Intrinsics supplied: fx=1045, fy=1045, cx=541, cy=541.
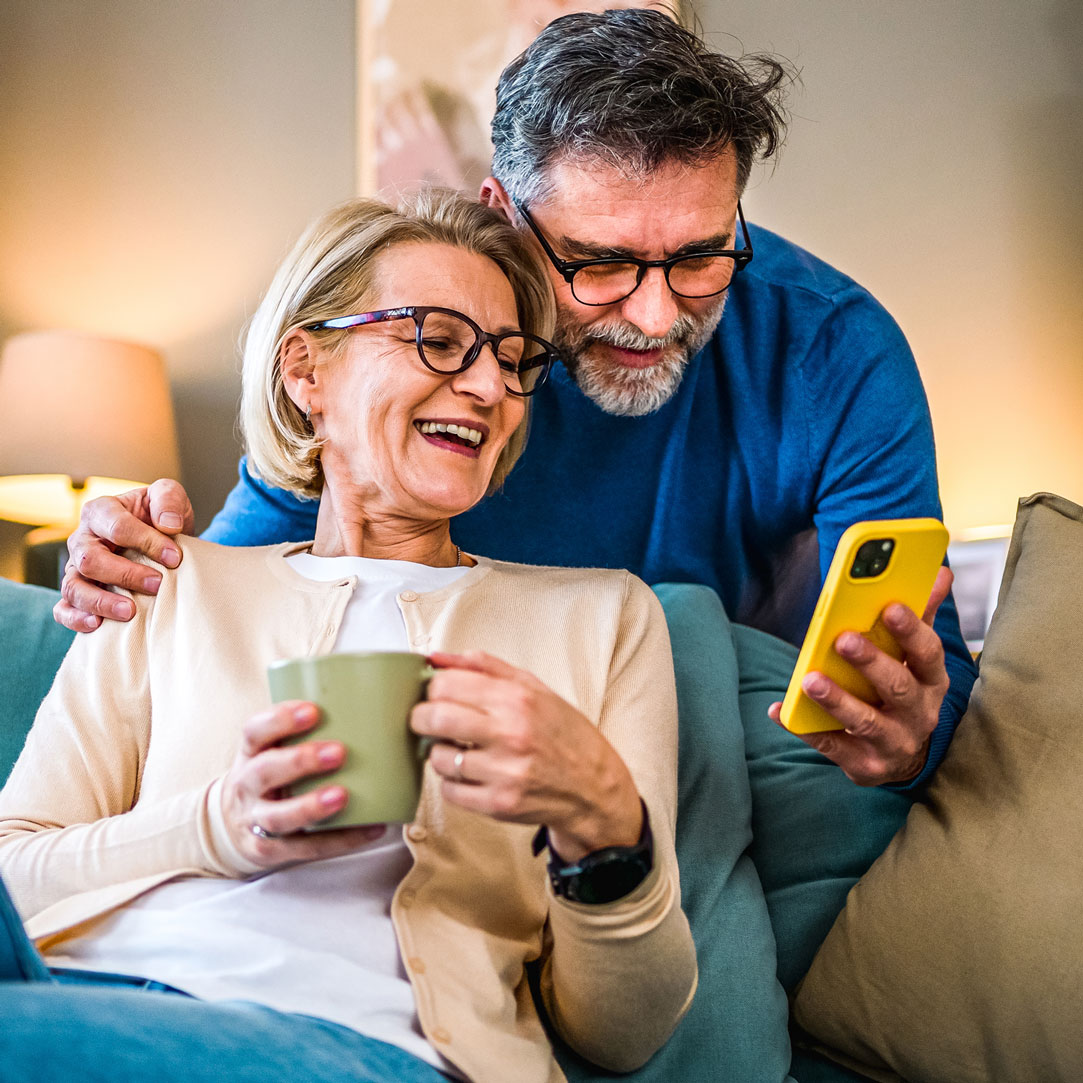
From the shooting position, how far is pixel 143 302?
293 cm

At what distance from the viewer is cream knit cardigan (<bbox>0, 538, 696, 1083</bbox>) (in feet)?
2.72

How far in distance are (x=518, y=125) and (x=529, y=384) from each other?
410 mm

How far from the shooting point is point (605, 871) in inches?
30.8

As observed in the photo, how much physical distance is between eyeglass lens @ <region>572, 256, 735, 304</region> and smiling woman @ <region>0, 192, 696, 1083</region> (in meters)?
0.09

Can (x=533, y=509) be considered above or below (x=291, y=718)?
below

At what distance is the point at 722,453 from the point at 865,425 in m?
0.23

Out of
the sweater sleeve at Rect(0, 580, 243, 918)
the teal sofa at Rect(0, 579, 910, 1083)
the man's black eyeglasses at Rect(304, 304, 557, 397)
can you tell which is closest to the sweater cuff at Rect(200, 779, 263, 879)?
the sweater sleeve at Rect(0, 580, 243, 918)

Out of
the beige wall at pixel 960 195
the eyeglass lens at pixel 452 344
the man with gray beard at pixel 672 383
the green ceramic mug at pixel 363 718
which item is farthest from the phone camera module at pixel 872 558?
the beige wall at pixel 960 195

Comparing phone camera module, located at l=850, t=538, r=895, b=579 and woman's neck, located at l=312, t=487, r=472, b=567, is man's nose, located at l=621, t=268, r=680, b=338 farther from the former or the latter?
phone camera module, located at l=850, t=538, r=895, b=579

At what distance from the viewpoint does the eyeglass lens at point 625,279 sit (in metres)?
1.38

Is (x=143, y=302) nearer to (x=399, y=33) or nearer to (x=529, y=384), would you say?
(x=399, y=33)

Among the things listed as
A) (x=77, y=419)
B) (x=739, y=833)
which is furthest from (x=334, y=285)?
(x=77, y=419)

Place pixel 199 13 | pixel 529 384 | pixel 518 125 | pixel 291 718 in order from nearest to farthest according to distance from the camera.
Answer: pixel 291 718 < pixel 529 384 < pixel 518 125 < pixel 199 13

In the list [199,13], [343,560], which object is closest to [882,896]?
[343,560]
